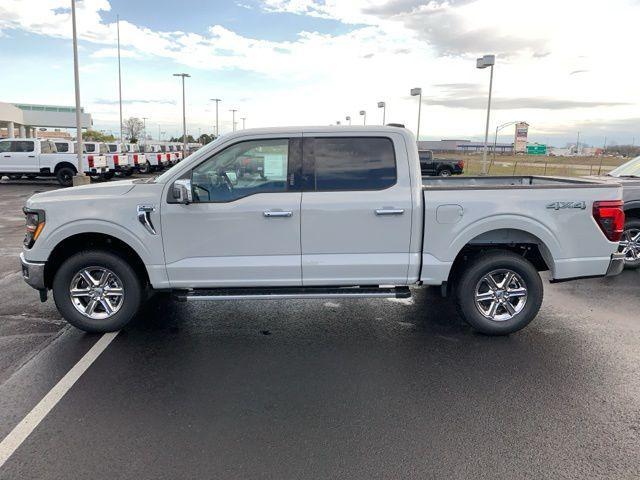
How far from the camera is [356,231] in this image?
4801 millimetres

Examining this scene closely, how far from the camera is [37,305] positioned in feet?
19.6

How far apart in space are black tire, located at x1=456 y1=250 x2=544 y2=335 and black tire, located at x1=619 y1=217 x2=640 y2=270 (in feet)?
12.6

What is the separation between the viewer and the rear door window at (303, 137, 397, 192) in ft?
15.9

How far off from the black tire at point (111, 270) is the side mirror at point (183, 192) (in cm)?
91

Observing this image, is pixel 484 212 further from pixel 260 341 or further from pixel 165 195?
pixel 165 195

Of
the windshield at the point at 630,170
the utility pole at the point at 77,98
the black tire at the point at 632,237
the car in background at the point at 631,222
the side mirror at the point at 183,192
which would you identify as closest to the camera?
the side mirror at the point at 183,192

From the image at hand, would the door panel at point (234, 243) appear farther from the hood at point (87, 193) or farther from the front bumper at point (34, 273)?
the front bumper at point (34, 273)

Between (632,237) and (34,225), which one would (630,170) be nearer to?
(632,237)

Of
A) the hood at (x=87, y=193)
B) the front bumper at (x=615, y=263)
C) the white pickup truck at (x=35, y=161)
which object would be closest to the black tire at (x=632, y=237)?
the front bumper at (x=615, y=263)

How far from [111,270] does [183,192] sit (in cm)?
111

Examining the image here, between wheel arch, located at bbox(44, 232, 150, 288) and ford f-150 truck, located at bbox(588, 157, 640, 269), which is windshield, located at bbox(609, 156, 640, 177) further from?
wheel arch, located at bbox(44, 232, 150, 288)

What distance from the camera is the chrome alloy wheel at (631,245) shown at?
7.96 meters

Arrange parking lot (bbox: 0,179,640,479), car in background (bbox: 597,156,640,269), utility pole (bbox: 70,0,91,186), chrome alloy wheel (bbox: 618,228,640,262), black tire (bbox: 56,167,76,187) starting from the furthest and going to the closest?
black tire (bbox: 56,167,76,187), utility pole (bbox: 70,0,91,186), chrome alloy wheel (bbox: 618,228,640,262), car in background (bbox: 597,156,640,269), parking lot (bbox: 0,179,640,479)

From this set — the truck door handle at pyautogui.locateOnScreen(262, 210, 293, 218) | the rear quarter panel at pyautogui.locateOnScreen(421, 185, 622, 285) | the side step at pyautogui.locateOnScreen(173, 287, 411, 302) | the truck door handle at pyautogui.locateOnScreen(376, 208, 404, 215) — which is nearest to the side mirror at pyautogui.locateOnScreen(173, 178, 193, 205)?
the truck door handle at pyautogui.locateOnScreen(262, 210, 293, 218)
